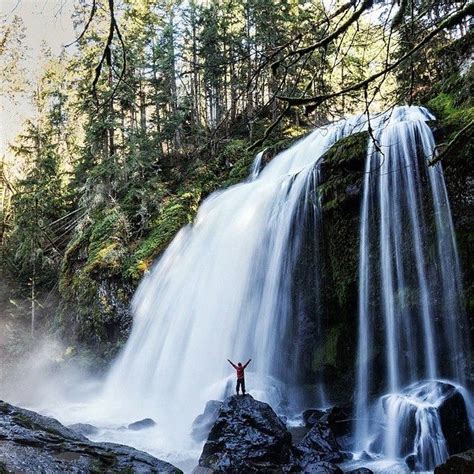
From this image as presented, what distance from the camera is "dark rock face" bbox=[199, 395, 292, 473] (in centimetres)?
607

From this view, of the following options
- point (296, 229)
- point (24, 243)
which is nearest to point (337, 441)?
point (296, 229)

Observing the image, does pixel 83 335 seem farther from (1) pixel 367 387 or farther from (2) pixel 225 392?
(1) pixel 367 387

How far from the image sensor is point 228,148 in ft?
64.3

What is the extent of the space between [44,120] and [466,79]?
2127cm

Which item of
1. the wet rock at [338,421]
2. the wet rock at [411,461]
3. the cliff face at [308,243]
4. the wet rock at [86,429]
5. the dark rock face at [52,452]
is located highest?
the cliff face at [308,243]

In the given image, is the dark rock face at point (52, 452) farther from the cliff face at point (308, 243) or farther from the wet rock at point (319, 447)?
the cliff face at point (308, 243)

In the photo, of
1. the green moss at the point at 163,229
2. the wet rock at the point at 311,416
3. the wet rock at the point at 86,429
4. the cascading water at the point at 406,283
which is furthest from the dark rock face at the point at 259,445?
the green moss at the point at 163,229

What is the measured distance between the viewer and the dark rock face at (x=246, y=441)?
19.9 feet

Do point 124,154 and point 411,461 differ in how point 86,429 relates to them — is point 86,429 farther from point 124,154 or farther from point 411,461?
point 124,154

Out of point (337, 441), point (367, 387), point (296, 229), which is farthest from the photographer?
point (296, 229)

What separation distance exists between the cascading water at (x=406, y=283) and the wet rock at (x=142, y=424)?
4.09 metres

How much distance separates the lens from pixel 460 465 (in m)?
4.87

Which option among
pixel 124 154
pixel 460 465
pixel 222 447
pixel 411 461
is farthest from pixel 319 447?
pixel 124 154

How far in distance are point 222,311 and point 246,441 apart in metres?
4.97
